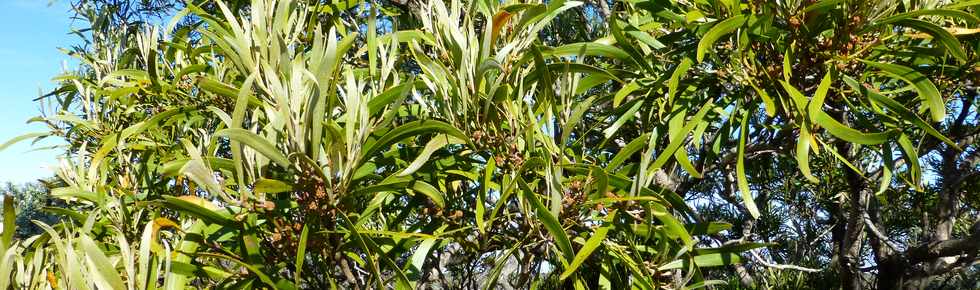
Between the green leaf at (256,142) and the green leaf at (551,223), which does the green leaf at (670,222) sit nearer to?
the green leaf at (551,223)

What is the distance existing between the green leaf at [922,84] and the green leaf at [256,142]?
62cm

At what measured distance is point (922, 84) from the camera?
31.0 inches

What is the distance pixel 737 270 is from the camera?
84.0 inches

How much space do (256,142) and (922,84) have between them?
0.69m

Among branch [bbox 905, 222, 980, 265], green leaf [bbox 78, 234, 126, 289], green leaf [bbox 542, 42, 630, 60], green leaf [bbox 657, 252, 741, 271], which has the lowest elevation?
branch [bbox 905, 222, 980, 265]

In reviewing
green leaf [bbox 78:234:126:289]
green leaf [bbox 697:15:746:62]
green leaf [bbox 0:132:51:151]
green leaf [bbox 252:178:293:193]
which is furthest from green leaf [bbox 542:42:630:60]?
green leaf [bbox 0:132:51:151]

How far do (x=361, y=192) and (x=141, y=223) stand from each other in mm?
738

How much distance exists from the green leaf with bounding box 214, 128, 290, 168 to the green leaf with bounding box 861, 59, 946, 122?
2.05ft

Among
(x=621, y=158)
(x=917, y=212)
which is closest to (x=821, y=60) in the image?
(x=621, y=158)

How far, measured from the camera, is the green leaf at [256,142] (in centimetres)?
59

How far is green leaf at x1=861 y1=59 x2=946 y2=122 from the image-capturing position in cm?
77

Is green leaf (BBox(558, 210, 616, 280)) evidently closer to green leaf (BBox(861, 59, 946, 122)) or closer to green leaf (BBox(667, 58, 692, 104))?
green leaf (BBox(667, 58, 692, 104))

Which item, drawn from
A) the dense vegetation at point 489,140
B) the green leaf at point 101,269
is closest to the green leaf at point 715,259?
the dense vegetation at point 489,140

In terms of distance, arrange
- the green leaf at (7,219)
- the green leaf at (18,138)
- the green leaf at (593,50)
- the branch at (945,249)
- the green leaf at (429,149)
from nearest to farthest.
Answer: the green leaf at (7,219) < the green leaf at (429,149) < the green leaf at (593,50) < the green leaf at (18,138) < the branch at (945,249)
